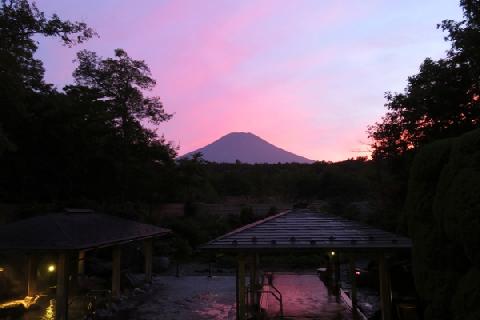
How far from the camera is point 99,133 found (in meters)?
25.8

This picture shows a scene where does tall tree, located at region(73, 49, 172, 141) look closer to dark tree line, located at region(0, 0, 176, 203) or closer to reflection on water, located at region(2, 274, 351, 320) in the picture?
dark tree line, located at region(0, 0, 176, 203)

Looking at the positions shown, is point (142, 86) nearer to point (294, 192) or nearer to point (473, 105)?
point (473, 105)

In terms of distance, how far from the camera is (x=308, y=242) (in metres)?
9.66

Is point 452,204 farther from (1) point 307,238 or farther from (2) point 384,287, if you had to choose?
(2) point 384,287

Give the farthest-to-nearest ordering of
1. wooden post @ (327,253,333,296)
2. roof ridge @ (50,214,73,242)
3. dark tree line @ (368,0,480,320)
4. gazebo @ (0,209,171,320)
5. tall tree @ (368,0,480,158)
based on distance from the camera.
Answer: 1. wooden post @ (327,253,333,296)
2. tall tree @ (368,0,480,158)
3. roof ridge @ (50,214,73,242)
4. gazebo @ (0,209,171,320)
5. dark tree line @ (368,0,480,320)

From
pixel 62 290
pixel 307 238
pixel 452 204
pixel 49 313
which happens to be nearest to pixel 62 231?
pixel 62 290

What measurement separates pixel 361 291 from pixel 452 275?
12529 mm

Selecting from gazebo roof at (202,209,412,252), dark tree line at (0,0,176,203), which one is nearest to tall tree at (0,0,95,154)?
dark tree line at (0,0,176,203)

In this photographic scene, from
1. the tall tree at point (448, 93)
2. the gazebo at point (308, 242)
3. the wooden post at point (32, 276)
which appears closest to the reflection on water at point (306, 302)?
the gazebo at point (308, 242)

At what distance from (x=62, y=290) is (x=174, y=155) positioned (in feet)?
55.5

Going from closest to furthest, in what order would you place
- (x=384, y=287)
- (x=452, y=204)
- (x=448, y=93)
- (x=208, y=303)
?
1. (x=452, y=204)
2. (x=384, y=287)
3. (x=208, y=303)
4. (x=448, y=93)

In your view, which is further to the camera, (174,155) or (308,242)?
(174,155)

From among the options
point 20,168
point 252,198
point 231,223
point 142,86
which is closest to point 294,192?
point 252,198

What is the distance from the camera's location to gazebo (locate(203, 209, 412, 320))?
9.40 m
